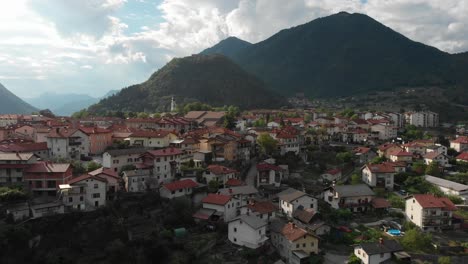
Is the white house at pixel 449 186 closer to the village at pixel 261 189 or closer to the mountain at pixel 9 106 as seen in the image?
the village at pixel 261 189

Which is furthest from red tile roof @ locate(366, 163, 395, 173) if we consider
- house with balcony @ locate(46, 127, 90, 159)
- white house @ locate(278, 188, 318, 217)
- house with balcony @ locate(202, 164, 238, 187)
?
house with balcony @ locate(46, 127, 90, 159)

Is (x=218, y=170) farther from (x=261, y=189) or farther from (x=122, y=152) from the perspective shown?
(x=122, y=152)

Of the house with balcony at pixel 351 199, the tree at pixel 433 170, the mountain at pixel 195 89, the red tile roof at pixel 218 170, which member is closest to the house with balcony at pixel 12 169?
the red tile roof at pixel 218 170

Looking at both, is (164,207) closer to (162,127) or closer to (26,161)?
(26,161)

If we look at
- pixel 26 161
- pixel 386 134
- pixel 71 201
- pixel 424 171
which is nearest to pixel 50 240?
pixel 71 201

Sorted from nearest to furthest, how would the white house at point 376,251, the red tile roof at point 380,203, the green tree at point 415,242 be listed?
the white house at point 376,251 → the green tree at point 415,242 → the red tile roof at point 380,203

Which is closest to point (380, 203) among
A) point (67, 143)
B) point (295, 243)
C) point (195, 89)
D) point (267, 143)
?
point (295, 243)
